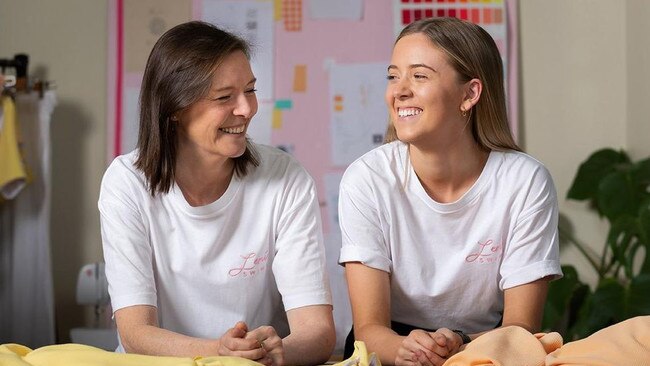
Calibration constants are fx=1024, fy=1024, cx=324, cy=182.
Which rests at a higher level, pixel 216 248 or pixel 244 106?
pixel 244 106

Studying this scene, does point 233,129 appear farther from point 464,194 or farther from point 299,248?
point 464,194

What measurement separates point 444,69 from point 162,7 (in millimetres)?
2288

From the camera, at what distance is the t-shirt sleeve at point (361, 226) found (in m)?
2.04

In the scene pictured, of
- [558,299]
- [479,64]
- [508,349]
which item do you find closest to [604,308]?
[558,299]

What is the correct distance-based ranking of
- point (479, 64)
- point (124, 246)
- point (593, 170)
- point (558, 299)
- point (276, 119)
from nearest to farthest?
point (124, 246) → point (479, 64) → point (558, 299) → point (593, 170) → point (276, 119)

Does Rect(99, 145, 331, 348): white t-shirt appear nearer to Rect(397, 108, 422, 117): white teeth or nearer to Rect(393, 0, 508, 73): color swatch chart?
Rect(397, 108, 422, 117): white teeth

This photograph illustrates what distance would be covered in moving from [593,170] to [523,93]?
1.43 feet

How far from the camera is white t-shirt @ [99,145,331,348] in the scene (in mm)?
2047

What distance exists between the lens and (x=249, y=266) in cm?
209

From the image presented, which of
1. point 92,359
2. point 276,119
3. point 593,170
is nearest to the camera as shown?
point 92,359

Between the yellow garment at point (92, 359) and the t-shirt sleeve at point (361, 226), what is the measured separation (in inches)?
25.7

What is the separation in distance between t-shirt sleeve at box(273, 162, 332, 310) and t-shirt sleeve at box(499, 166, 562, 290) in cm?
38

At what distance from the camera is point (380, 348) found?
192 cm

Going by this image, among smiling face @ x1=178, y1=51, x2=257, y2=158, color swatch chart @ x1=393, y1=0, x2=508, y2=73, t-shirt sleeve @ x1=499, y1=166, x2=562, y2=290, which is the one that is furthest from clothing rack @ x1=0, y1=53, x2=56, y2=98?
t-shirt sleeve @ x1=499, y1=166, x2=562, y2=290
